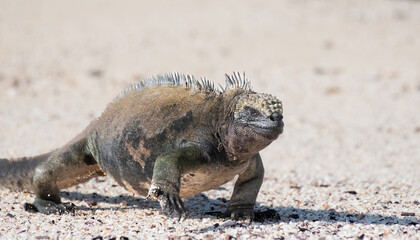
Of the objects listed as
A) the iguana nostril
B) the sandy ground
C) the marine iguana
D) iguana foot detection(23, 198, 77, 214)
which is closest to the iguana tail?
the sandy ground

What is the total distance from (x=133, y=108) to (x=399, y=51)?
18.0 meters

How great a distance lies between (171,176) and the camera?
227 inches

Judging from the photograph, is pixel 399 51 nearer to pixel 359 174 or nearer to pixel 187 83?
pixel 359 174

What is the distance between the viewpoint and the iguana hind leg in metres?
7.38

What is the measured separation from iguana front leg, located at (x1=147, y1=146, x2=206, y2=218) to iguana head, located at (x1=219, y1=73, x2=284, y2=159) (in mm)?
407

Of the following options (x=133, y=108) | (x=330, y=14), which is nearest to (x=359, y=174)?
(x=133, y=108)

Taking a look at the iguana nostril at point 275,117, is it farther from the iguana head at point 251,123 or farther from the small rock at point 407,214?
the small rock at point 407,214

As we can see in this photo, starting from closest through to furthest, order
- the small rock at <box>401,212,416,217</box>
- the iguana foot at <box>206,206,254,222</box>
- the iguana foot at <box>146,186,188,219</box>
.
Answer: the iguana foot at <box>146,186,188,219</box>, the iguana foot at <box>206,206,254,222</box>, the small rock at <box>401,212,416,217</box>

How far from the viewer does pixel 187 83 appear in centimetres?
671

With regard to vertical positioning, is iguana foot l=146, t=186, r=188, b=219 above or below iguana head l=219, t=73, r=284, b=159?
below

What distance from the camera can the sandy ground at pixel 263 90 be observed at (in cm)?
687

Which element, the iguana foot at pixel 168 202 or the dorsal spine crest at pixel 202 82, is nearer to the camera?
the iguana foot at pixel 168 202

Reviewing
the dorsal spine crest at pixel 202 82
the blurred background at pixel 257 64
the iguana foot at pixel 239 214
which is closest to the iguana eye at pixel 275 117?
the dorsal spine crest at pixel 202 82

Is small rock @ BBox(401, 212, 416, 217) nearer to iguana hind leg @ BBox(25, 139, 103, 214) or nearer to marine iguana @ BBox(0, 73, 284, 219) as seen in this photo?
marine iguana @ BBox(0, 73, 284, 219)
